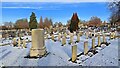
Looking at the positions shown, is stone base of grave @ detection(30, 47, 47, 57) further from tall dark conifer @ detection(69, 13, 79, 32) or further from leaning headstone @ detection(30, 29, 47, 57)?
tall dark conifer @ detection(69, 13, 79, 32)

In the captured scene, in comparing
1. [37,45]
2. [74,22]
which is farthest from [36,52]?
[74,22]

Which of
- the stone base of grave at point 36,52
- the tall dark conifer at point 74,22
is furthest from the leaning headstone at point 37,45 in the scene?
the tall dark conifer at point 74,22

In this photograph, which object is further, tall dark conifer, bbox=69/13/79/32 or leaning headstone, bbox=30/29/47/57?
tall dark conifer, bbox=69/13/79/32

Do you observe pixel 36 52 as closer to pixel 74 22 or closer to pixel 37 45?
pixel 37 45

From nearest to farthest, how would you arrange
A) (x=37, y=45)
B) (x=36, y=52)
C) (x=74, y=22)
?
(x=36, y=52), (x=37, y=45), (x=74, y=22)

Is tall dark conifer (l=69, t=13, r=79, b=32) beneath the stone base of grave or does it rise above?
above

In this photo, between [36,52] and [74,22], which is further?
[74,22]

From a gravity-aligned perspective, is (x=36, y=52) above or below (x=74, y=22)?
below

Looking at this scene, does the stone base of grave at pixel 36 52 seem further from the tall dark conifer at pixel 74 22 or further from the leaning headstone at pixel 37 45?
the tall dark conifer at pixel 74 22

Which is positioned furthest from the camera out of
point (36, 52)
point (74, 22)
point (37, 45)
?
point (74, 22)

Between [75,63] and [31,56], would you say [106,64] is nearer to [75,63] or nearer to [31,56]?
[75,63]

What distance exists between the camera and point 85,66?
6.77 metres

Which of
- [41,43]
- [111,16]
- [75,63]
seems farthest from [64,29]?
[75,63]

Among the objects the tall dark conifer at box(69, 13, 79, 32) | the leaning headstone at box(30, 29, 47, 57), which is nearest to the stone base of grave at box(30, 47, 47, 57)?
the leaning headstone at box(30, 29, 47, 57)
